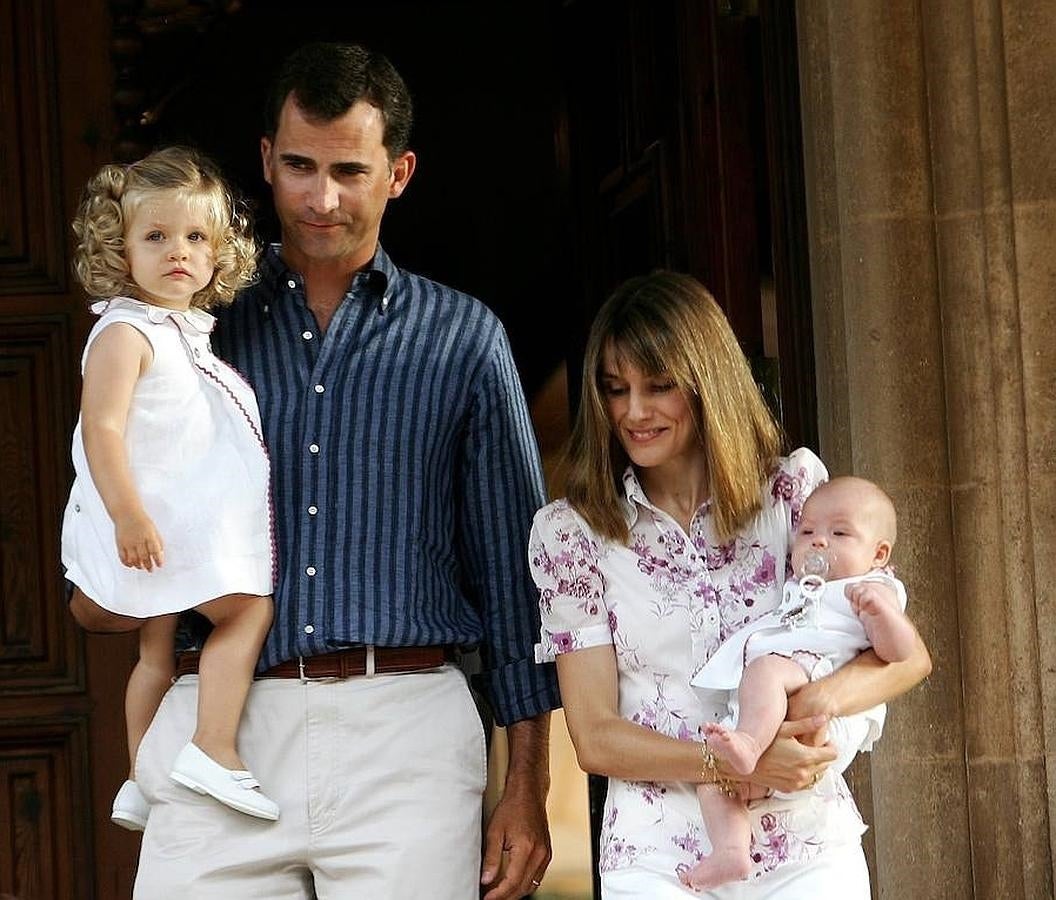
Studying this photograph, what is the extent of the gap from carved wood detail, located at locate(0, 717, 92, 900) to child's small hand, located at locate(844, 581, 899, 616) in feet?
6.99

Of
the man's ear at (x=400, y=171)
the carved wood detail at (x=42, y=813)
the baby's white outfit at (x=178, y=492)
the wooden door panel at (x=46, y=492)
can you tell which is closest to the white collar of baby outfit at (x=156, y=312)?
the baby's white outfit at (x=178, y=492)

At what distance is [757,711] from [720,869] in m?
0.25

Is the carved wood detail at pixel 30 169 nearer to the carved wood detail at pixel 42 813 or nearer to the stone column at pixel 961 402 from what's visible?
the carved wood detail at pixel 42 813

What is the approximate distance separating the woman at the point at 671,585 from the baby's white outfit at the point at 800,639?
3 cm

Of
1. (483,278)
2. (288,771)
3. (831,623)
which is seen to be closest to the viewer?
(831,623)

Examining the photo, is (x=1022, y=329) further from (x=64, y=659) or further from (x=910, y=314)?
(x=64, y=659)

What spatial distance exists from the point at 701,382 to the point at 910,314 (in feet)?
3.68

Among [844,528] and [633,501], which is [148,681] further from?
[844,528]

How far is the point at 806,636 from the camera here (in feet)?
10.1

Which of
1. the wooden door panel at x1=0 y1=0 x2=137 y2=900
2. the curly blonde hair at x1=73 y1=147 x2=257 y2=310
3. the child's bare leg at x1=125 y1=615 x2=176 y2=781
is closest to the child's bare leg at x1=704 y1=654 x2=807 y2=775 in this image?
the child's bare leg at x1=125 y1=615 x2=176 y2=781

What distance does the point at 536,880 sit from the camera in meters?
3.54

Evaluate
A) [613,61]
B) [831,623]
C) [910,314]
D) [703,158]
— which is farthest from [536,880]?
[613,61]

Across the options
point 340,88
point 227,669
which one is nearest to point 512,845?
point 227,669

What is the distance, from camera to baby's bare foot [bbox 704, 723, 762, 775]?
293 centimetres
